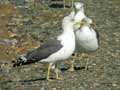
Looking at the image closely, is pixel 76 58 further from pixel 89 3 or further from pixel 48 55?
pixel 89 3

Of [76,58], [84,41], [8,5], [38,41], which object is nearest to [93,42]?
[84,41]

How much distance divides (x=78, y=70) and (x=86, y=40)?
2.91 ft

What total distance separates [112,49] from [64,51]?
14.2 ft

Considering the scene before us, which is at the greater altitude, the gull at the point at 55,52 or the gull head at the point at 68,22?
the gull head at the point at 68,22

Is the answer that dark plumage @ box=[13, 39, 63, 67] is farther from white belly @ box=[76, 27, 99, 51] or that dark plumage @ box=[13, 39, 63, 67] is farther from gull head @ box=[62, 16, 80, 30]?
white belly @ box=[76, 27, 99, 51]

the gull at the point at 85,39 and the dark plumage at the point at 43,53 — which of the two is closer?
the dark plumage at the point at 43,53

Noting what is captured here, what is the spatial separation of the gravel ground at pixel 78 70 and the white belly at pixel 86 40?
0.63m

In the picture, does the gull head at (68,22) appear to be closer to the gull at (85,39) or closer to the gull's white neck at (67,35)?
the gull's white neck at (67,35)

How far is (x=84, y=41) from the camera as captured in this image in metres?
15.0

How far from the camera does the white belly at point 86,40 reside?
590 inches

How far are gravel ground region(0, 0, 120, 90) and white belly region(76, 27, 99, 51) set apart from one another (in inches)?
24.7

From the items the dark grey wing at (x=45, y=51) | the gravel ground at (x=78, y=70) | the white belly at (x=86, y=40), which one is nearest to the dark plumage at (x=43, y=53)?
the dark grey wing at (x=45, y=51)

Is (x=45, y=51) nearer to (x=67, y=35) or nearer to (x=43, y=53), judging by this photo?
(x=43, y=53)

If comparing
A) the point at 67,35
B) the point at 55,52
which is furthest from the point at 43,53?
the point at 67,35
